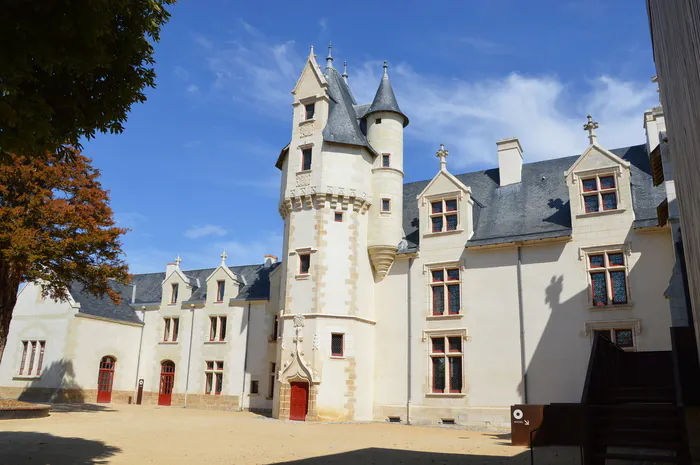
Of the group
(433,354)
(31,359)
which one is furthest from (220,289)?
(433,354)

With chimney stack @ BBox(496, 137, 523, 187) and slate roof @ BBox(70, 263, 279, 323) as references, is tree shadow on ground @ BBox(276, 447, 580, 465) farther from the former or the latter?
slate roof @ BBox(70, 263, 279, 323)

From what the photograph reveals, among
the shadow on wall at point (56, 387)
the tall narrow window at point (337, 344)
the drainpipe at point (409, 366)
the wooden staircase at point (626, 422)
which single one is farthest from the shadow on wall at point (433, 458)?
the shadow on wall at point (56, 387)

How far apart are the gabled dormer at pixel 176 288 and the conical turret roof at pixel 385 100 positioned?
50.6 feet

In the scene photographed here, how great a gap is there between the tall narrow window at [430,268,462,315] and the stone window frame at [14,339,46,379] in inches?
869

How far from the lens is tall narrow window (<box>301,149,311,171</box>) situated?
26.2 metres

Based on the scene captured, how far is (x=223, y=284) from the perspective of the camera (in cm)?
3334

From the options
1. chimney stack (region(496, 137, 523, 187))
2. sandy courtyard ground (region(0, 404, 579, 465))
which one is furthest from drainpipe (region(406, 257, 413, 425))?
chimney stack (region(496, 137, 523, 187))

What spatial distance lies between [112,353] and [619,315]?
27.0 metres

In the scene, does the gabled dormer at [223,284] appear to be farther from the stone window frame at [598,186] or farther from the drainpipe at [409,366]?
the stone window frame at [598,186]

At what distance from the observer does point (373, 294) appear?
25.4m

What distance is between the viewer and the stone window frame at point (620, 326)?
65.0 feet

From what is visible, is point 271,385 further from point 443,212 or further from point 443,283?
point 443,212

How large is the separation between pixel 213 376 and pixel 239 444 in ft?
57.2

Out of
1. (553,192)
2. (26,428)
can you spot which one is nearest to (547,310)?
(553,192)
